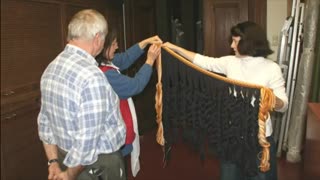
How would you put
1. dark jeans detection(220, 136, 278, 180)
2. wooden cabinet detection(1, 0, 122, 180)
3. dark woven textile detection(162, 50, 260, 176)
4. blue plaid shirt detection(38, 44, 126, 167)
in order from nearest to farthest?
blue plaid shirt detection(38, 44, 126, 167)
dark woven textile detection(162, 50, 260, 176)
dark jeans detection(220, 136, 278, 180)
wooden cabinet detection(1, 0, 122, 180)

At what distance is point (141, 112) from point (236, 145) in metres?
2.55

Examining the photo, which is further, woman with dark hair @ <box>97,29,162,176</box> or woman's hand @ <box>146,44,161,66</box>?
woman's hand @ <box>146,44,161,66</box>

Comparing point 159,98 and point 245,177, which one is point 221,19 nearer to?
point 159,98

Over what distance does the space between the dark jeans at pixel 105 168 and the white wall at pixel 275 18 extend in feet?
8.99

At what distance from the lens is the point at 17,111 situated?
2346 mm

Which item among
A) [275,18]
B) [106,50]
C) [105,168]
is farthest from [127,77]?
[275,18]

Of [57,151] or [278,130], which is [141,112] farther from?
[57,151]

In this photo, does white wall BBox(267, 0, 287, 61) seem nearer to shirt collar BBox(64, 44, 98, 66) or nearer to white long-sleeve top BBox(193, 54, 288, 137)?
white long-sleeve top BBox(193, 54, 288, 137)

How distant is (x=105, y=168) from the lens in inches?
61.2

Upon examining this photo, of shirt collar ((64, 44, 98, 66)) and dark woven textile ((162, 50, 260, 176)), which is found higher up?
shirt collar ((64, 44, 98, 66))

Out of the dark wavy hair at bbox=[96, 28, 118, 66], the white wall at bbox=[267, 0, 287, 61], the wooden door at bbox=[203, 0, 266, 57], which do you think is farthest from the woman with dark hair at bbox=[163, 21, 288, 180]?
the wooden door at bbox=[203, 0, 266, 57]

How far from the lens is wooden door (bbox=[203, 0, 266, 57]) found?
4.02m

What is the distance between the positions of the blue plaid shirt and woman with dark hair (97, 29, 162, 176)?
0.22 m

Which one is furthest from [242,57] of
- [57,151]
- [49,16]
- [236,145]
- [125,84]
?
[49,16]
